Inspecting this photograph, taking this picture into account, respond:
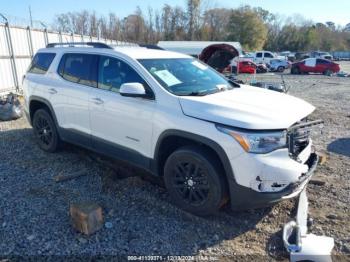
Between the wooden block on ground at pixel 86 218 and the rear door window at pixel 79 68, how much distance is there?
73.7 inches

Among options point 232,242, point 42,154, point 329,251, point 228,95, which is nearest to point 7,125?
point 42,154

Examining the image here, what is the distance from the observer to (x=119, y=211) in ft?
12.2

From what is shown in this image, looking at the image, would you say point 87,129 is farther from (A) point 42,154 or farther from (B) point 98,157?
(A) point 42,154

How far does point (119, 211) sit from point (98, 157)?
175cm

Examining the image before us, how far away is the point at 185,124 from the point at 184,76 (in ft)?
3.24

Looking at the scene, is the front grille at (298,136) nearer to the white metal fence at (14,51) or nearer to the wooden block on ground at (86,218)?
the wooden block on ground at (86,218)

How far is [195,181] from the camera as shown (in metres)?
3.51

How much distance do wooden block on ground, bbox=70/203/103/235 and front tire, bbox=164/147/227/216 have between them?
36.2 inches

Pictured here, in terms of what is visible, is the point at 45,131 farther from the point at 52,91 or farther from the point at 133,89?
the point at 133,89

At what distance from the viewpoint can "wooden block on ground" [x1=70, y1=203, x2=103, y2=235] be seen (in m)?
3.15

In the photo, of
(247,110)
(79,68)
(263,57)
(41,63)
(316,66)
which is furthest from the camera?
(263,57)

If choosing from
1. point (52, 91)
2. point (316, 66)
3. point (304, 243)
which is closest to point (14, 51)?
point (52, 91)

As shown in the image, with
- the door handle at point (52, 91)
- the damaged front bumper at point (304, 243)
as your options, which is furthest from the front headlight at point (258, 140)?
the door handle at point (52, 91)

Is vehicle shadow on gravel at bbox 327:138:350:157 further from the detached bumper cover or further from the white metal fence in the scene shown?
the white metal fence
